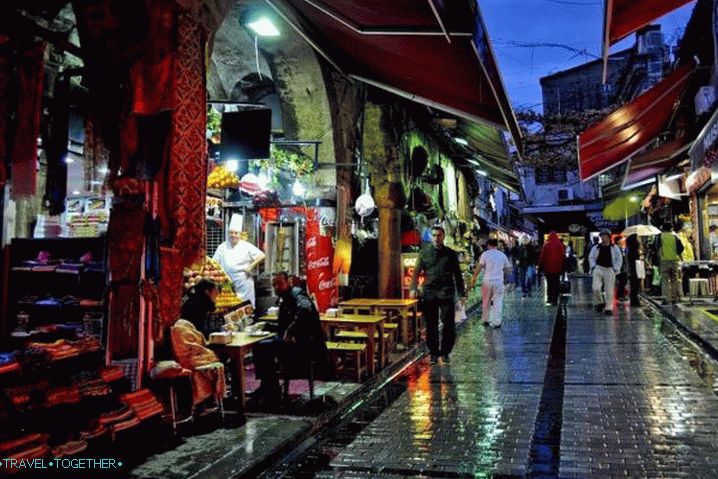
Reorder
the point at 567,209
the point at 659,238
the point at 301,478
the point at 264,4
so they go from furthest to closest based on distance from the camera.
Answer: the point at 567,209 < the point at 659,238 < the point at 264,4 < the point at 301,478

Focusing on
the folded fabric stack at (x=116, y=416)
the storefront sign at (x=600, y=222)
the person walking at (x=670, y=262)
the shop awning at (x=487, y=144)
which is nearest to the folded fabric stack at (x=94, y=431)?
the folded fabric stack at (x=116, y=416)

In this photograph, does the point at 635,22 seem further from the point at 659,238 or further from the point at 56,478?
the point at 659,238

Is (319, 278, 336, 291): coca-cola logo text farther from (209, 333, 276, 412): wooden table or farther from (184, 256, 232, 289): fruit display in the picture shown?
(209, 333, 276, 412): wooden table

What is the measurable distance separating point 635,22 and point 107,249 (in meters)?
6.40

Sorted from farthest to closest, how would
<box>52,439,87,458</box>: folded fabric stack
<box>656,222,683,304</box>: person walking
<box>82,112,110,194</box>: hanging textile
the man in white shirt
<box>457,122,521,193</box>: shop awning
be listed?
<box>656,222,683,304</box>: person walking < <box>457,122,521,193</box>: shop awning < the man in white shirt < <box>82,112,110,194</box>: hanging textile < <box>52,439,87,458</box>: folded fabric stack

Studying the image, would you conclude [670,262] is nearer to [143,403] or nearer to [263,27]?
[263,27]

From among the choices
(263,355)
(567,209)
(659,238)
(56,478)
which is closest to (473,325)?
(659,238)

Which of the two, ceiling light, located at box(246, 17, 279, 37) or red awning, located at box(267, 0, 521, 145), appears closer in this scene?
red awning, located at box(267, 0, 521, 145)

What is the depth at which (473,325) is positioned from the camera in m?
13.9

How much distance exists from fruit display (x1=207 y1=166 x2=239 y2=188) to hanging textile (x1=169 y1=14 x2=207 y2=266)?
10.0 feet

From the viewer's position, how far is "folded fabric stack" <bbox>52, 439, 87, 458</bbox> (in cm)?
430

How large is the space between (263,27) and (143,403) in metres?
6.09

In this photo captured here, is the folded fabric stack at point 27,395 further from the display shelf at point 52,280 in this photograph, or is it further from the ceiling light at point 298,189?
the ceiling light at point 298,189

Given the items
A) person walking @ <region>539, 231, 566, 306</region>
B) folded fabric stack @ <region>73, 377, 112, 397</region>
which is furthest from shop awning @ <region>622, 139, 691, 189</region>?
folded fabric stack @ <region>73, 377, 112, 397</region>
